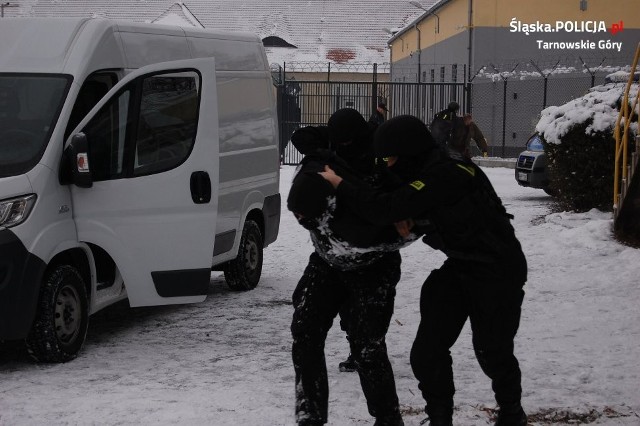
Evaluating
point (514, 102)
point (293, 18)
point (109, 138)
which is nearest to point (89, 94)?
point (109, 138)

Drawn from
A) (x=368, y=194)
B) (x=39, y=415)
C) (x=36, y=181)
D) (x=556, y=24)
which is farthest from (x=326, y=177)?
(x=556, y=24)

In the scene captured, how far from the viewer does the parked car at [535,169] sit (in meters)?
17.1

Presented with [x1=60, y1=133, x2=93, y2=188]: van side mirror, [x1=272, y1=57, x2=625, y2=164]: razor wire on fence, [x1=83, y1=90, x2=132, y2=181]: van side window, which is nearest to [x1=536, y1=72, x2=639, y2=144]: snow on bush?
[x1=83, y1=90, x2=132, y2=181]: van side window

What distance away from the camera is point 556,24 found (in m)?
29.9

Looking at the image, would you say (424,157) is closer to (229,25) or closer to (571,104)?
(571,104)

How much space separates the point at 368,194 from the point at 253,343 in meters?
3.11

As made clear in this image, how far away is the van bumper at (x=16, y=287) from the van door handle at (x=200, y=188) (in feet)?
4.30

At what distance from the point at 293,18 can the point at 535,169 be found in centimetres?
4240

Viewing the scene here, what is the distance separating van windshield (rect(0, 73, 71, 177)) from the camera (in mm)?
Answer: 6652

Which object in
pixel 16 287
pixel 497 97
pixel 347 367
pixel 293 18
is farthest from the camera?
pixel 293 18

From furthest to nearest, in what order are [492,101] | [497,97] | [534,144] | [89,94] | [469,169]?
[492,101], [497,97], [534,144], [89,94], [469,169]

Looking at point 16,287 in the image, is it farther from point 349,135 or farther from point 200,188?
point 349,135

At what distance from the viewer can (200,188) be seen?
24.0ft

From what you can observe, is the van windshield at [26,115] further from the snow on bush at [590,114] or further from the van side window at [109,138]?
the snow on bush at [590,114]
